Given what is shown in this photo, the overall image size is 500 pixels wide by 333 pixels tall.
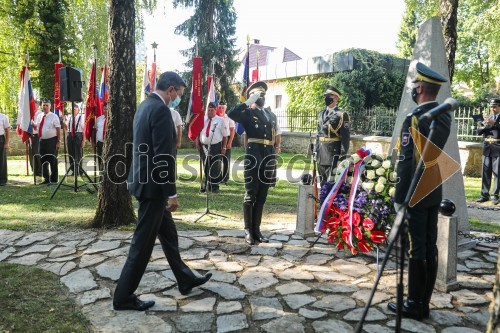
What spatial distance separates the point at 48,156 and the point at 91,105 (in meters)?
1.88

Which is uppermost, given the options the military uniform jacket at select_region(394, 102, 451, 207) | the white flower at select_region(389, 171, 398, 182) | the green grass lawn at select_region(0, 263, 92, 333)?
the military uniform jacket at select_region(394, 102, 451, 207)

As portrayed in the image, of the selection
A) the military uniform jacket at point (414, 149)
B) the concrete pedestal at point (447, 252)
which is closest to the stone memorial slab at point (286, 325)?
the military uniform jacket at point (414, 149)

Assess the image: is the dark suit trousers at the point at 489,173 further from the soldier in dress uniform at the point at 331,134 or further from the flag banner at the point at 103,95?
the flag banner at the point at 103,95

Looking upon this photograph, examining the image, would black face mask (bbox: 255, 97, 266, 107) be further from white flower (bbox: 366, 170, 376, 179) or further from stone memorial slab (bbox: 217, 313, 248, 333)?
stone memorial slab (bbox: 217, 313, 248, 333)

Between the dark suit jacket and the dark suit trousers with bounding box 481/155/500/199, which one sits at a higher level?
the dark suit jacket

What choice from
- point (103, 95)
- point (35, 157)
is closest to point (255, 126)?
point (103, 95)

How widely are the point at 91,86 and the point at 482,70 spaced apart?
37904 mm

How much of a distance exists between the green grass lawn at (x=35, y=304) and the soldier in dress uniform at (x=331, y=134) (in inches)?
193

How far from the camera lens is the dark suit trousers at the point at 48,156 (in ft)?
35.7

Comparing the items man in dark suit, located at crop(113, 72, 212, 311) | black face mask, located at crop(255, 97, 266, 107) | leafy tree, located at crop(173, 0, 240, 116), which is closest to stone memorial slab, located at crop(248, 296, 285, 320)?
man in dark suit, located at crop(113, 72, 212, 311)

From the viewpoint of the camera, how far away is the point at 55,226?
6691 millimetres

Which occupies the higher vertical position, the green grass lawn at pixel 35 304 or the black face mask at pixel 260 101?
the black face mask at pixel 260 101

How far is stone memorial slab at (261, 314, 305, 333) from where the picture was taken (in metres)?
3.40

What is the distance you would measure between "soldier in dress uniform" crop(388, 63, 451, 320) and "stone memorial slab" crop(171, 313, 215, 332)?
5.79 ft
